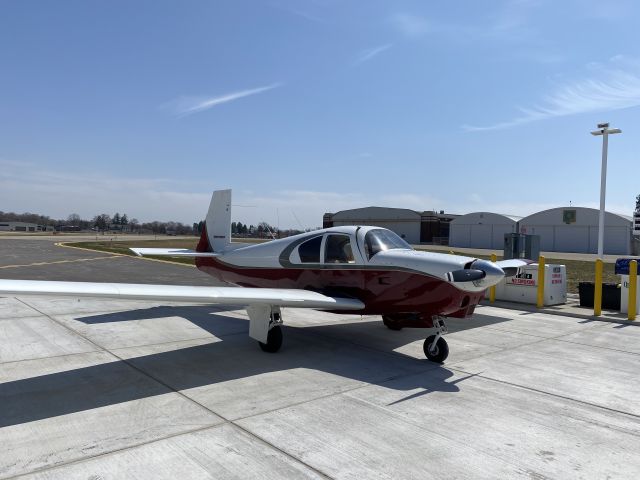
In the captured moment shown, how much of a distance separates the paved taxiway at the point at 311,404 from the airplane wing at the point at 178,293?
2.89ft

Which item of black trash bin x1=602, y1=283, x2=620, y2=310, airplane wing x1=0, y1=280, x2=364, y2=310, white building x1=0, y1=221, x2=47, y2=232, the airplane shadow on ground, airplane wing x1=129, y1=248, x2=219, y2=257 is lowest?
the airplane shadow on ground

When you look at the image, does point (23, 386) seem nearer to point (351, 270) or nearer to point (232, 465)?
point (232, 465)

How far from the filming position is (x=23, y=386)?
221 inches

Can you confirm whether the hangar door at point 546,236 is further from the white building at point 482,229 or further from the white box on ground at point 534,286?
the white box on ground at point 534,286

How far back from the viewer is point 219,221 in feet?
37.6

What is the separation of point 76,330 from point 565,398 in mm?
8108

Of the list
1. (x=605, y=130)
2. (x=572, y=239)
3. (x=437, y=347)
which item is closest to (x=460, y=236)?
(x=572, y=239)

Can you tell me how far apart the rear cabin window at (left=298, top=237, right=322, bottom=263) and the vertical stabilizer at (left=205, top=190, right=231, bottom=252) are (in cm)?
314

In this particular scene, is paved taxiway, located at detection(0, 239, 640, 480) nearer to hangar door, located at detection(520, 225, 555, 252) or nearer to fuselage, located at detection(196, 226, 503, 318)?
fuselage, located at detection(196, 226, 503, 318)

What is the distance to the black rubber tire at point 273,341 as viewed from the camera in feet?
24.4

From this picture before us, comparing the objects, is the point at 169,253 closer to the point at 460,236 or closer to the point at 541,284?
the point at 541,284

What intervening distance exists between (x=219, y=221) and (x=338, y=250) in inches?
173

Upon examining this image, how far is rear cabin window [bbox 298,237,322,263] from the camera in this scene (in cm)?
839

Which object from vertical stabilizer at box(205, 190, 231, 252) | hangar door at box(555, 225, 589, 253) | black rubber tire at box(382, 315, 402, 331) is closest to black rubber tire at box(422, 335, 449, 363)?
black rubber tire at box(382, 315, 402, 331)
